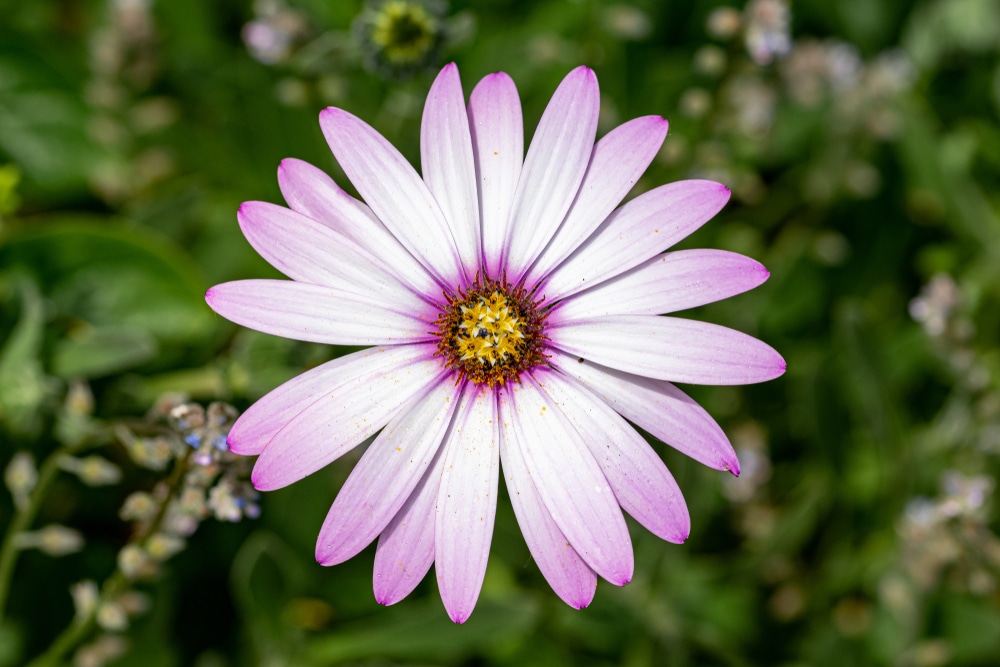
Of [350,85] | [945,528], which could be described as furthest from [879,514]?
[350,85]

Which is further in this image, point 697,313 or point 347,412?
point 697,313

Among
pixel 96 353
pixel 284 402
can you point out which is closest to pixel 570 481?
pixel 284 402

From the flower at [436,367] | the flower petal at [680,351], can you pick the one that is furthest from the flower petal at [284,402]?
the flower petal at [680,351]

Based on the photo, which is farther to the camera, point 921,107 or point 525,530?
point 921,107

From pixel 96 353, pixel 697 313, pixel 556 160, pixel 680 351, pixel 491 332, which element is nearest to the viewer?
pixel 680 351

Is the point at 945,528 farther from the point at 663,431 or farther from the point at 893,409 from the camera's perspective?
the point at 663,431

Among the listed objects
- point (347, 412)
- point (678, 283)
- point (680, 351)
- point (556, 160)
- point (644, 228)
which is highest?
point (556, 160)

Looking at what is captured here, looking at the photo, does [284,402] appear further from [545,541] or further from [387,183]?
[545,541]
